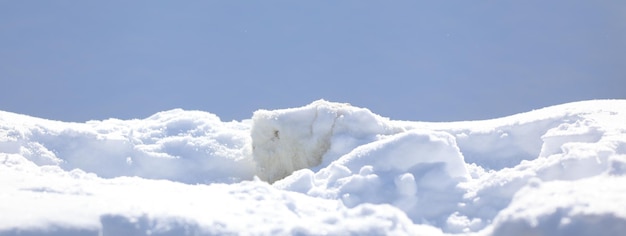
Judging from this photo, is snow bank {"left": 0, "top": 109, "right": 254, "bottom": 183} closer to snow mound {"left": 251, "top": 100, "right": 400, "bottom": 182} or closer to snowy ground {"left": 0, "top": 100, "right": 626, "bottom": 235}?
snowy ground {"left": 0, "top": 100, "right": 626, "bottom": 235}

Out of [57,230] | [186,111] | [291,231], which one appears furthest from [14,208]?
[186,111]

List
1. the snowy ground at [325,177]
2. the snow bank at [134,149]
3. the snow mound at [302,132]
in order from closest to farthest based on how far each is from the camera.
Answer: the snowy ground at [325,177], the snow bank at [134,149], the snow mound at [302,132]

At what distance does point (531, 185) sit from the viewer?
548cm

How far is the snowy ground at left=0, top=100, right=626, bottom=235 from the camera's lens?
497 cm

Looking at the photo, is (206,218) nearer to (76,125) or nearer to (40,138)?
(40,138)

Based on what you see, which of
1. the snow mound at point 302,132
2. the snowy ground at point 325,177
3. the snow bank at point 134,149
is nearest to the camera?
the snowy ground at point 325,177

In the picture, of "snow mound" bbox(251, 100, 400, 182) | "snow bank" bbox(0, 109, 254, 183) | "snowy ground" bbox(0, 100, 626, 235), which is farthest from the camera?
"snow mound" bbox(251, 100, 400, 182)

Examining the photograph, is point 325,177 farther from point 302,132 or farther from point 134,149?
point 134,149

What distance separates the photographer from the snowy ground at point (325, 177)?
16.3 feet

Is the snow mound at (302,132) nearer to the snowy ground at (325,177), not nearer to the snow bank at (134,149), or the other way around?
the snowy ground at (325,177)

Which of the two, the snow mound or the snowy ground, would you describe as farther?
the snow mound

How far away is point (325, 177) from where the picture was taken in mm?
6938

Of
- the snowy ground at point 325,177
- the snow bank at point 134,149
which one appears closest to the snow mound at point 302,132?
the snowy ground at point 325,177

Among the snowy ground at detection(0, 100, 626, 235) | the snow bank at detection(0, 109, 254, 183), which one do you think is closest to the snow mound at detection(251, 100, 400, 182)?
the snowy ground at detection(0, 100, 626, 235)
